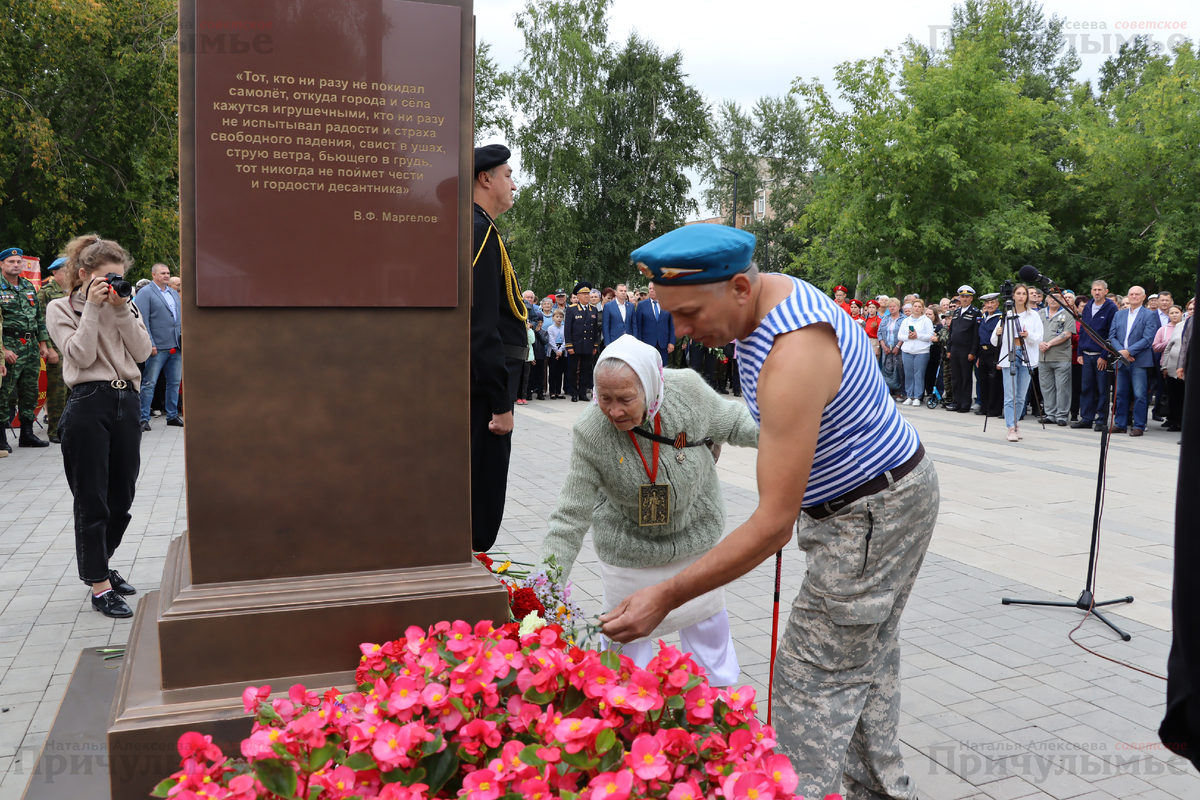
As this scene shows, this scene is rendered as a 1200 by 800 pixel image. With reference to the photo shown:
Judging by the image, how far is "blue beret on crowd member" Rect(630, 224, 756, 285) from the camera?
2049 millimetres

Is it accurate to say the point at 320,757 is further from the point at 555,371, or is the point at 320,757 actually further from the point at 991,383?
the point at 555,371

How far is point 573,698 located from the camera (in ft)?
5.69

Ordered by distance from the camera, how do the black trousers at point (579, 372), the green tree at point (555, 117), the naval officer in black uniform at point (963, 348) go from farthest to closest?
1. the green tree at point (555, 117)
2. the black trousers at point (579, 372)
3. the naval officer in black uniform at point (963, 348)

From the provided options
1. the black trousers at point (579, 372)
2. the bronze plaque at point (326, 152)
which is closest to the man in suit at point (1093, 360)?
the black trousers at point (579, 372)

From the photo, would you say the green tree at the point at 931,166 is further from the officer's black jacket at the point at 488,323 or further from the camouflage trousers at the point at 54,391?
the officer's black jacket at the point at 488,323

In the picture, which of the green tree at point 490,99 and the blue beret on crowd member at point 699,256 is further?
the green tree at point 490,99

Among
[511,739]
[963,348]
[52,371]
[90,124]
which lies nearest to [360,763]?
[511,739]

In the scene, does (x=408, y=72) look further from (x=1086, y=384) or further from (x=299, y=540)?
(x=1086, y=384)

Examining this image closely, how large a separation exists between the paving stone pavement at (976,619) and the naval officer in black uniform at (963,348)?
19.4 ft

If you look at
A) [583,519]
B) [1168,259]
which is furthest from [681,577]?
[1168,259]

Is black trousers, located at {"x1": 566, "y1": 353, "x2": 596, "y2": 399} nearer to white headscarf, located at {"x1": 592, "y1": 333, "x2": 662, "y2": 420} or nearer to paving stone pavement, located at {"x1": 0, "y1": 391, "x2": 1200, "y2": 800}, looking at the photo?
paving stone pavement, located at {"x1": 0, "y1": 391, "x2": 1200, "y2": 800}

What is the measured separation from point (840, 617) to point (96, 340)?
13.4ft

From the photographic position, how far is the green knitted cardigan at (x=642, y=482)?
2.98 meters

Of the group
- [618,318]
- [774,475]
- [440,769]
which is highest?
[618,318]
